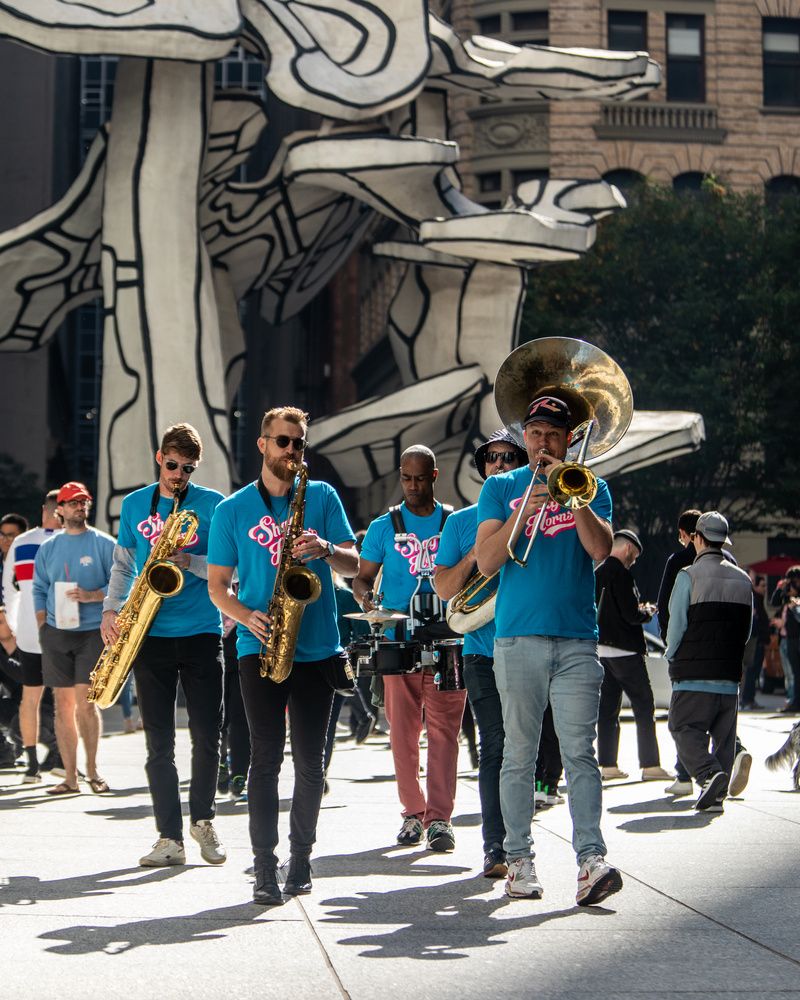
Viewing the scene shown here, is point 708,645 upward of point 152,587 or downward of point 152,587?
downward

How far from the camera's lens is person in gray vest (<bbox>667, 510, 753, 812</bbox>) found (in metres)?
10.4

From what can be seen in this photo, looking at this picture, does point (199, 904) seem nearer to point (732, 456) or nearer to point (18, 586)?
point (18, 586)

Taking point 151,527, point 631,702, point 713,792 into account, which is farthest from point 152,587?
point 631,702

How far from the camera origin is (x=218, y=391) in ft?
77.8

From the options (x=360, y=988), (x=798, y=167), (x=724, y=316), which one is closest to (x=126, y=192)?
(x=724, y=316)

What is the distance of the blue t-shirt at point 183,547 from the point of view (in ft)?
25.1

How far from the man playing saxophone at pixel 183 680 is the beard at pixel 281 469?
0.92 m

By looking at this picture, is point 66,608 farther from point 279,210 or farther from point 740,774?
point 279,210

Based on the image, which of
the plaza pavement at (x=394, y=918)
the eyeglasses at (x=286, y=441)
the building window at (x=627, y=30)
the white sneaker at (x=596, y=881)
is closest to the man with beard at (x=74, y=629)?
the plaza pavement at (x=394, y=918)

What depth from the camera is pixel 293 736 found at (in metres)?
6.63

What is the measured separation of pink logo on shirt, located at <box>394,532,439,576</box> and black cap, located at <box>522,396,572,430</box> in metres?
2.04

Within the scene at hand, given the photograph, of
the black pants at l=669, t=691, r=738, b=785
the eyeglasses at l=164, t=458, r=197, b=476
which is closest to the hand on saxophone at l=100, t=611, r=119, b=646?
the eyeglasses at l=164, t=458, r=197, b=476

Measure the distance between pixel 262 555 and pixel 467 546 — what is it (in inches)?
48.3

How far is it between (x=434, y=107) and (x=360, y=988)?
22.9 m
